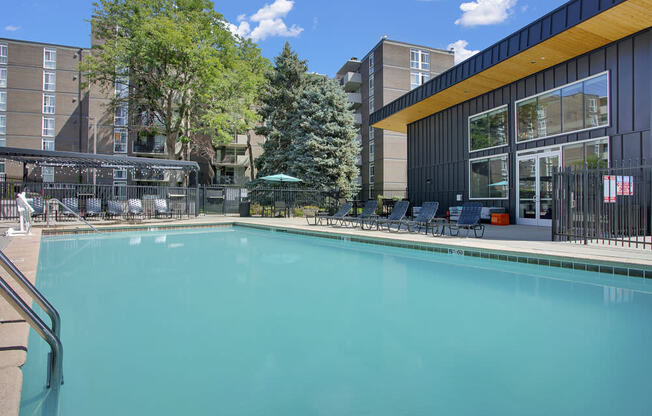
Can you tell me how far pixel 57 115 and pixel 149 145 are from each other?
10458 mm

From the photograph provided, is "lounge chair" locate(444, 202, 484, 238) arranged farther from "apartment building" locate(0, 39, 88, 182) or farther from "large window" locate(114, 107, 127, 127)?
"apartment building" locate(0, 39, 88, 182)

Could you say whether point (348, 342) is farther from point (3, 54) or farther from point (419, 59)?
point (3, 54)

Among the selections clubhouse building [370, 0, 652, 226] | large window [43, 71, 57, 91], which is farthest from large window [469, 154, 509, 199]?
large window [43, 71, 57, 91]

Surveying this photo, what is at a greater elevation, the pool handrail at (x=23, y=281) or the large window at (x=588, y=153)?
the large window at (x=588, y=153)

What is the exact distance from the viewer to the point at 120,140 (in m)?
31.9

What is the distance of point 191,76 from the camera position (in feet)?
66.6

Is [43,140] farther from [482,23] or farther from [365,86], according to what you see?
[482,23]

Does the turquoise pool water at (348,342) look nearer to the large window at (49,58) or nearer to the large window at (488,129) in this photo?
the large window at (488,129)

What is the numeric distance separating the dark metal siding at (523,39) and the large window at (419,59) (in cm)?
2000

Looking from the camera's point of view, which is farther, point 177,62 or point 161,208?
point 177,62

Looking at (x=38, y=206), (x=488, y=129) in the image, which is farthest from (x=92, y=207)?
(x=488, y=129)

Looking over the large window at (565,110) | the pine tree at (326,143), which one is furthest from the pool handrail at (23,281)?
the pine tree at (326,143)

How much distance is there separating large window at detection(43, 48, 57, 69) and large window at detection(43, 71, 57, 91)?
0.62m

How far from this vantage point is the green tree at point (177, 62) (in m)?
18.9
